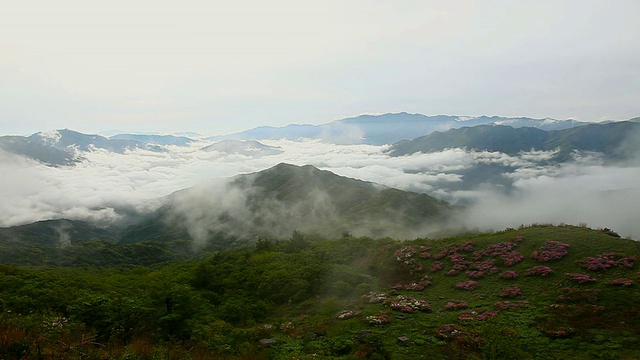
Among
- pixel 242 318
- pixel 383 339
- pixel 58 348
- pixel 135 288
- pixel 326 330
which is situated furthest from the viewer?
pixel 135 288

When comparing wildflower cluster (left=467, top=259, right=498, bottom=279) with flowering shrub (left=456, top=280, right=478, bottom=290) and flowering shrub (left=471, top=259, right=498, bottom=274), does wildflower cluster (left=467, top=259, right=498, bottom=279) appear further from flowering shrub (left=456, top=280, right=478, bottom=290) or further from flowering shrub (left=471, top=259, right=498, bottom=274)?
flowering shrub (left=456, top=280, right=478, bottom=290)

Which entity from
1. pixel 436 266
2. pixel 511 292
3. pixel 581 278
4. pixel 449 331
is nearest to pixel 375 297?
pixel 449 331

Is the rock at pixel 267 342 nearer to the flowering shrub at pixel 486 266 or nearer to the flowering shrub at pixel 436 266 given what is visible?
the flowering shrub at pixel 436 266

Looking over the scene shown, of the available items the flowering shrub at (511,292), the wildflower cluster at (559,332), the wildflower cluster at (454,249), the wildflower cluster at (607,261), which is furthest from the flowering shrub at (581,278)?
the wildflower cluster at (454,249)

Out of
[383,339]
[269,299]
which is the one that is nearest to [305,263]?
[269,299]

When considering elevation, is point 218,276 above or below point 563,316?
below

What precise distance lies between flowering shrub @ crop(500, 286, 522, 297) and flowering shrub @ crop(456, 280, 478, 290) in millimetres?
2532

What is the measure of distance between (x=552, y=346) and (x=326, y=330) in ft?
44.4

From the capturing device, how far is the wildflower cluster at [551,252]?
1162 inches

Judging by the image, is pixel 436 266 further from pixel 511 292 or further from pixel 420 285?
pixel 511 292

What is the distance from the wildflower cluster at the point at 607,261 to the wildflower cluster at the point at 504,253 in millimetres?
4895

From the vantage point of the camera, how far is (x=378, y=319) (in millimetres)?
23406

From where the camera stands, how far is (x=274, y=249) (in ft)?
183

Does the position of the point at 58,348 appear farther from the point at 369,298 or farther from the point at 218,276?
the point at 218,276
